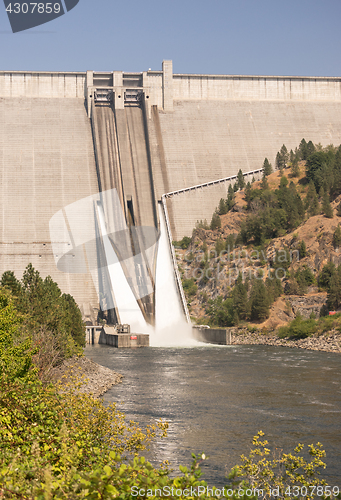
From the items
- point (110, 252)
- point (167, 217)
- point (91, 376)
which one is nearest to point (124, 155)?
point (167, 217)

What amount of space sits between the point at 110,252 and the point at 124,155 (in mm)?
13678

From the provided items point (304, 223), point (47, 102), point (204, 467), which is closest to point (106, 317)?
point (304, 223)

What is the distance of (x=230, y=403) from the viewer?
850 inches

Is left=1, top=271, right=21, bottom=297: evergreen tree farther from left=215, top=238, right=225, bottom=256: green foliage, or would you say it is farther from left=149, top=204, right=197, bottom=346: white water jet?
left=215, top=238, right=225, bottom=256: green foliage

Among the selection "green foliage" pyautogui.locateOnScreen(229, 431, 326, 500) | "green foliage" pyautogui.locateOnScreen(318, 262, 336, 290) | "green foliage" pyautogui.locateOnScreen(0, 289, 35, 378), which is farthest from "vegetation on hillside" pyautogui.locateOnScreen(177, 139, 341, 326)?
"green foliage" pyautogui.locateOnScreen(229, 431, 326, 500)

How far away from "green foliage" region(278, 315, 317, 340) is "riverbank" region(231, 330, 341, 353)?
1.95ft

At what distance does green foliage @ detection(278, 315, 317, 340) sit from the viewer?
164 feet

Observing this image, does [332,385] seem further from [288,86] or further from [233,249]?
[288,86]

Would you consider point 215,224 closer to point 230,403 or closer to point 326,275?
point 326,275

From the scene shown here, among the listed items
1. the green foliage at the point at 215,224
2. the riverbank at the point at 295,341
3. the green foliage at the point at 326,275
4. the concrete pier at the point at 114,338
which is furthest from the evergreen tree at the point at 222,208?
the concrete pier at the point at 114,338

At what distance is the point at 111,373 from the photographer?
29.7m

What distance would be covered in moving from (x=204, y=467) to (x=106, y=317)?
50.2m

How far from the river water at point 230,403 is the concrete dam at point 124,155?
2866cm

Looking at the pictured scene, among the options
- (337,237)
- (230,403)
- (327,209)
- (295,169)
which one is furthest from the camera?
(295,169)
